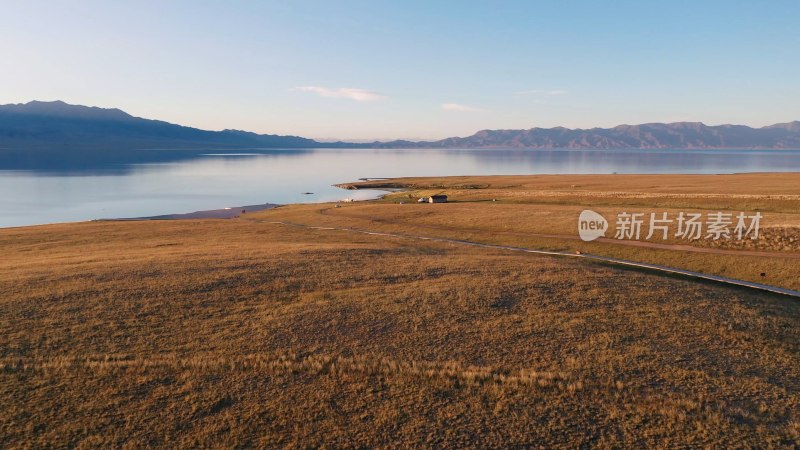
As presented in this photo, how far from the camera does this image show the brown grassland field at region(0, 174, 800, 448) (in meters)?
14.9

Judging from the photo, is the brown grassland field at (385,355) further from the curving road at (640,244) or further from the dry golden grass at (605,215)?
the curving road at (640,244)

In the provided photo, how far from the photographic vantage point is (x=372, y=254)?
42.0m

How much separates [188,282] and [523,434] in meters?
24.5

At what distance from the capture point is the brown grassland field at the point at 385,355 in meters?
14.9

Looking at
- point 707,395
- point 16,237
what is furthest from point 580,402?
point 16,237

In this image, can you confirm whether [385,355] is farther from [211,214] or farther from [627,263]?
[211,214]

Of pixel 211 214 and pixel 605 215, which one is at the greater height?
pixel 605 215

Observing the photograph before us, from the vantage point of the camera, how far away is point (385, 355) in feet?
66.0

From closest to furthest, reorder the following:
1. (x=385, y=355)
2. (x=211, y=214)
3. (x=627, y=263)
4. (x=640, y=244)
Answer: (x=385, y=355), (x=627, y=263), (x=640, y=244), (x=211, y=214)

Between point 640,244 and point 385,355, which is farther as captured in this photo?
point 640,244

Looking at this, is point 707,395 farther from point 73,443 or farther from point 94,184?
point 94,184

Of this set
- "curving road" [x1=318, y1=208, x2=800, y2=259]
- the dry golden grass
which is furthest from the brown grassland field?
"curving road" [x1=318, y1=208, x2=800, y2=259]

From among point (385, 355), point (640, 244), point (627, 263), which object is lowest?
point (627, 263)

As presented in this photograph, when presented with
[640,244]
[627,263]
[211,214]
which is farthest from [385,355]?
[211,214]
